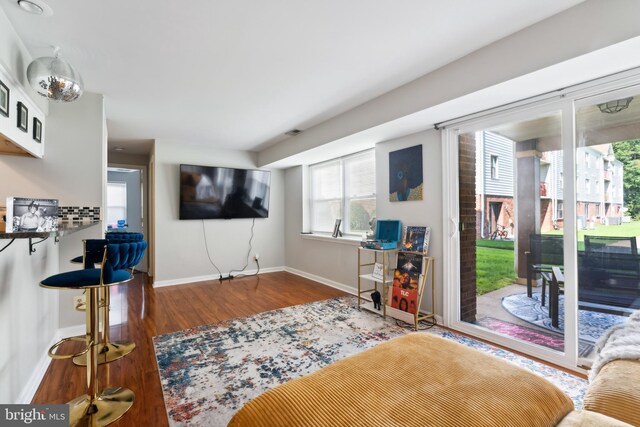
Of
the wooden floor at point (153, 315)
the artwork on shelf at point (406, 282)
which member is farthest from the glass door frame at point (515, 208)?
the wooden floor at point (153, 315)

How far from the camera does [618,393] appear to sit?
978mm

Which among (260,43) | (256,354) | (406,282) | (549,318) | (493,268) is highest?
(260,43)

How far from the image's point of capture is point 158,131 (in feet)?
13.7

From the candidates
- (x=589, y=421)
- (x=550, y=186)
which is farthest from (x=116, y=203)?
(x=589, y=421)

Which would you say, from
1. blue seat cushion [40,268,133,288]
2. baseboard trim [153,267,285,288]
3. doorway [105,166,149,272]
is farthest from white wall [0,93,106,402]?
doorway [105,166,149,272]

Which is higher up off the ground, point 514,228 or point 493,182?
point 493,182

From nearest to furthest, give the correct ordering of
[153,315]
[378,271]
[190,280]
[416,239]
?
1. [416,239]
2. [153,315]
3. [378,271]
4. [190,280]

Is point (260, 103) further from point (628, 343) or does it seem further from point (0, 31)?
point (628, 343)

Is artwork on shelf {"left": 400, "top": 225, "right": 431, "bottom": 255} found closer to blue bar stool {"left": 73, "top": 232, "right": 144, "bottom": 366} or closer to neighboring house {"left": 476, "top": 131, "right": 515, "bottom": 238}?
neighboring house {"left": 476, "top": 131, "right": 515, "bottom": 238}

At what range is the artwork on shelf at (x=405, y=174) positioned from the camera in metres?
3.17

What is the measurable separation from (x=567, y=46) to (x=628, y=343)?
5.17ft

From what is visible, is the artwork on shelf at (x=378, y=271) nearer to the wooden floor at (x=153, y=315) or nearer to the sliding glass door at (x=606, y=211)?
the wooden floor at (x=153, y=315)

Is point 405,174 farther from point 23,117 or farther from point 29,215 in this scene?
point 23,117

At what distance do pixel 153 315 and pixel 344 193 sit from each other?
3.03 meters
